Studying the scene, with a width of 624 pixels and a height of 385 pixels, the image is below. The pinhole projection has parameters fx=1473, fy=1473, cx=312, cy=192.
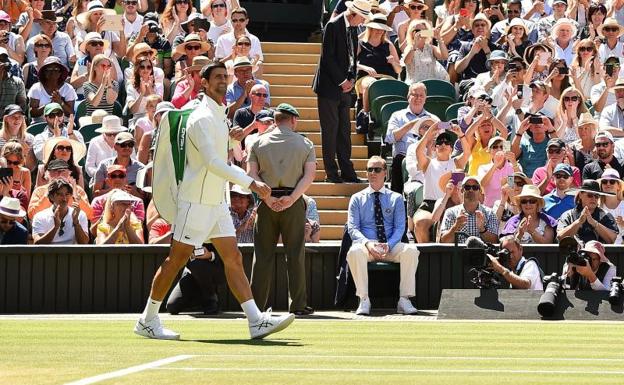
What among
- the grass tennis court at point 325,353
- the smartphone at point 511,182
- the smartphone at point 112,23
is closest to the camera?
the grass tennis court at point 325,353

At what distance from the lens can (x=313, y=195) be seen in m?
18.7

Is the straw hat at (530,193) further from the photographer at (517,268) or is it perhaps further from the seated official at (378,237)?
the seated official at (378,237)

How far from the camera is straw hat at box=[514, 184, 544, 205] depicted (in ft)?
52.9

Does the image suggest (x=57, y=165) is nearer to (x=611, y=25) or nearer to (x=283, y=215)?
(x=283, y=215)

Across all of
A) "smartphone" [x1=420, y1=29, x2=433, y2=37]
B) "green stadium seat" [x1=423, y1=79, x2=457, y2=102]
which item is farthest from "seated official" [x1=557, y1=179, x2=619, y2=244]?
"smartphone" [x1=420, y1=29, x2=433, y2=37]

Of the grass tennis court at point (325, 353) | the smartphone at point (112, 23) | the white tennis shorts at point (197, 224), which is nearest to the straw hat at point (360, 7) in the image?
the smartphone at point (112, 23)

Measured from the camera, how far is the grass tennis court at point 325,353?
328 inches

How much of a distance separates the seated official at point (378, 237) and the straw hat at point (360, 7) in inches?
142

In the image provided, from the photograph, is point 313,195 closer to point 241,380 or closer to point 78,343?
point 78,343

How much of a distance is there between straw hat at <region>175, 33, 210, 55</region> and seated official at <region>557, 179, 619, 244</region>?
662 centimetres

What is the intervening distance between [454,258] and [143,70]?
597 cm

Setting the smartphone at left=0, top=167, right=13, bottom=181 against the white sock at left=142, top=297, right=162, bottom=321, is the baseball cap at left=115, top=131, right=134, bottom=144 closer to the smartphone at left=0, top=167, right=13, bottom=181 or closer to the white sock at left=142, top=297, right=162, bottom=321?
the smartphone at left=0, top=167, right=13, bottom=181

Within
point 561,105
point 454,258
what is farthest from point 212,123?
point 561,105

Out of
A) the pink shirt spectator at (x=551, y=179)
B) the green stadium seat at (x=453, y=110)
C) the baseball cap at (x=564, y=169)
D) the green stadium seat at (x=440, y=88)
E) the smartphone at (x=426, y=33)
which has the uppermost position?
the smartphone at (x=426, y=33)
